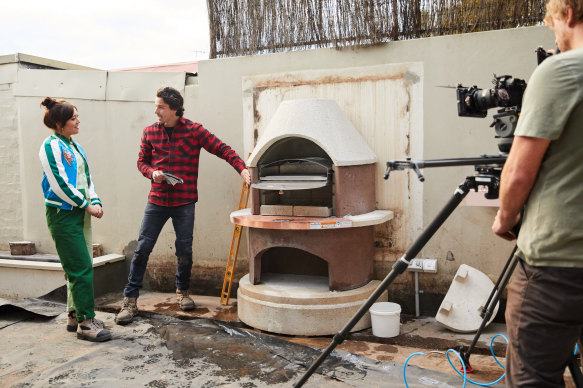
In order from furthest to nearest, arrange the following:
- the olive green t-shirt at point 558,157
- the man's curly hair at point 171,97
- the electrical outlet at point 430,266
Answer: the man's curly hair at point 171,97
the electrical outlet at point 430,266
the olive green t-shirt at point 558,157

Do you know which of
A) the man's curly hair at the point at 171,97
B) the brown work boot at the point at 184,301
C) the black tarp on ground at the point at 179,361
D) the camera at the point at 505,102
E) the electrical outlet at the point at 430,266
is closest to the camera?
the camera at the point at 505,102

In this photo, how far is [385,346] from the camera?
3727 mm

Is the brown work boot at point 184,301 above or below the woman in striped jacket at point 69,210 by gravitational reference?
below

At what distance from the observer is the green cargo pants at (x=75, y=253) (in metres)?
3.86

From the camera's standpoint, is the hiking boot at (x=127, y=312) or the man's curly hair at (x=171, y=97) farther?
the man's curly hair at (x=171, y=97)

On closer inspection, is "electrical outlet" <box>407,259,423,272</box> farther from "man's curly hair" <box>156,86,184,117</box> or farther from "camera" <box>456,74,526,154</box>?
"man's curly hair" <box>156,86,184,117</box>

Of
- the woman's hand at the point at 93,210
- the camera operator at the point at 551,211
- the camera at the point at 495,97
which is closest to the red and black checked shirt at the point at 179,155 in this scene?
the woman's hand at the point at 93,210

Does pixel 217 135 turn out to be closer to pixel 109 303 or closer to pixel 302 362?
pixel 109 303

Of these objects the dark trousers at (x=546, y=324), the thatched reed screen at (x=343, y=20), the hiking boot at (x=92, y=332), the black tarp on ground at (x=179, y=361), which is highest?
the thatched reed screen at (x=343, y=20)

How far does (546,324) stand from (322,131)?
8.94 feet

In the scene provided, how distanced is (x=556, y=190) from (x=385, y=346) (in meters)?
2.45

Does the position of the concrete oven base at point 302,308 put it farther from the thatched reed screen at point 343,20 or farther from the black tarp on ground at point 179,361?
the thatched reed screen at point 343,20

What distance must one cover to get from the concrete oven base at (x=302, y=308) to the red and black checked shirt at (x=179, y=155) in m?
1.13

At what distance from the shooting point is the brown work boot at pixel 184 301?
466 cm
